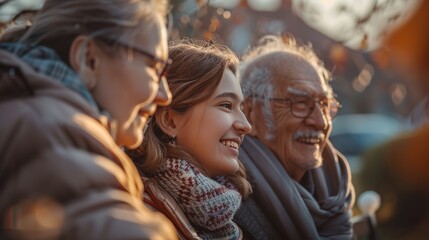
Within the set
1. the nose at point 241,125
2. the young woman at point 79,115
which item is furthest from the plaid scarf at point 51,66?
the nose at point 241,125

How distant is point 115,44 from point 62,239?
0.67 m

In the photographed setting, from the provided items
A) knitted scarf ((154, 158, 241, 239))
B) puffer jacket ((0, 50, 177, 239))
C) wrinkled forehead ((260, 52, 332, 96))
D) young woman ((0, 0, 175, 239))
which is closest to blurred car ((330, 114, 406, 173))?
wrinkled forehead ((260, 52, 332, 96))

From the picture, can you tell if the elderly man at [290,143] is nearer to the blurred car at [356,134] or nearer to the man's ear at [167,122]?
the man's ear at [167,122]

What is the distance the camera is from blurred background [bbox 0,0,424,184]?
716 cm

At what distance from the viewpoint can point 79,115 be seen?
255 cm

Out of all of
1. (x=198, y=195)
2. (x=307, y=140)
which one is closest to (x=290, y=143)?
(x=307, y=140)

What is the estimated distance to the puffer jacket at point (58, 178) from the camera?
2.35 meters

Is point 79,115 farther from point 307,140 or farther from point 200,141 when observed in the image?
point 307,140

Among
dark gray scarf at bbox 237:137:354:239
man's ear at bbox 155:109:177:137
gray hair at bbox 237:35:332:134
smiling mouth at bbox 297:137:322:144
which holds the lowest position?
dark gray scarf at bbox 237:137:354:239

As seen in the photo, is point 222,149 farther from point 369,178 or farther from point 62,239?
point 369,178

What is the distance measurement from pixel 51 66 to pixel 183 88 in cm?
164

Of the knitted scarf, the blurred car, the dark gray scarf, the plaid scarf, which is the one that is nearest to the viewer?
the plaid scarf

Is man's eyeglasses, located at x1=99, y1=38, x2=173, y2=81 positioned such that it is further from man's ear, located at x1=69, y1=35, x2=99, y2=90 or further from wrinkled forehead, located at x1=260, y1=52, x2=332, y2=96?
wrinkled forehead, located at x1=260, y1=52, x2=332, y2=96

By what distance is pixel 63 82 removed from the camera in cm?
267
